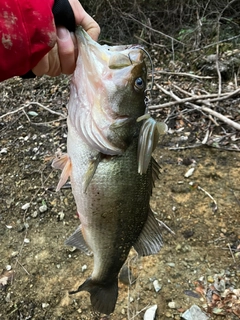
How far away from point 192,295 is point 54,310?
97cm

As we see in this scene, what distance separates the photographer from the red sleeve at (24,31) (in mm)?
1290

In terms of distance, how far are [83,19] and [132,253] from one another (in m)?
1.93

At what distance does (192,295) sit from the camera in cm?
268

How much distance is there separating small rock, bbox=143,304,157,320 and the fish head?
1425 mm

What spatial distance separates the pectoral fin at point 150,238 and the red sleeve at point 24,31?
3.02 ft

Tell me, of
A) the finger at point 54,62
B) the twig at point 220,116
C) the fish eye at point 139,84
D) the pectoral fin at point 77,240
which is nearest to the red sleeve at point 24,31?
the finger at point 54,62

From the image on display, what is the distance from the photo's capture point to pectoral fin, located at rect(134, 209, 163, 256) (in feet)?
6.08

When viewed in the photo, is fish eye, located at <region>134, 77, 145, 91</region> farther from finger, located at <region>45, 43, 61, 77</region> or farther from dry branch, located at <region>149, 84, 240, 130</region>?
→ dry branch, located at <region>149, 84, 240, 130</region>

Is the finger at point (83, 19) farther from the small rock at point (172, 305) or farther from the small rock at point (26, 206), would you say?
the small rock at point (26, 206)

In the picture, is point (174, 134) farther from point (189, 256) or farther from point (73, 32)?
point (73, 32)

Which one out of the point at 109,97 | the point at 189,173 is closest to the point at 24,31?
the point at 109,97

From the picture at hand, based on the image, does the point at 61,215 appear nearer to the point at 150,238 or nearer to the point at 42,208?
the point at 42,208

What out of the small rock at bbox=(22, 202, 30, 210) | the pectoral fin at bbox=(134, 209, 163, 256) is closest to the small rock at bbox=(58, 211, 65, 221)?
the small rock at bbox=(22, 202, 30, 210)

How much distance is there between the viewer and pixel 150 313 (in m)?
2.58
